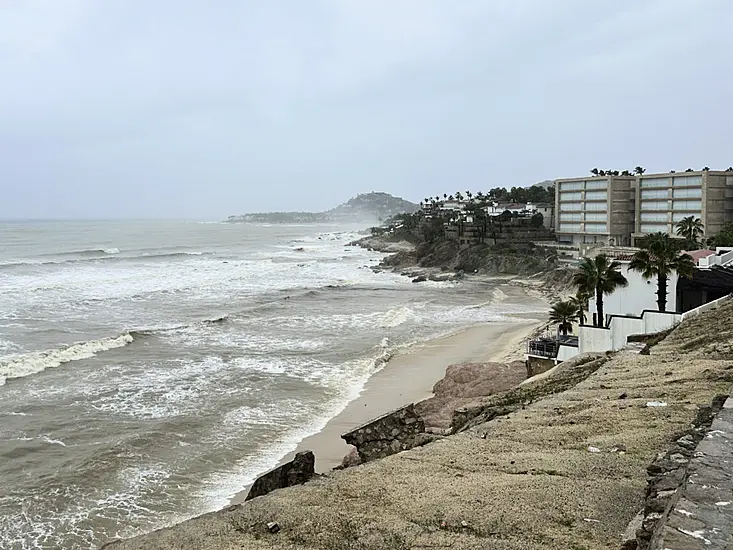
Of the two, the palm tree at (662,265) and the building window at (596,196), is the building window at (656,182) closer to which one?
the building window at (596,196)

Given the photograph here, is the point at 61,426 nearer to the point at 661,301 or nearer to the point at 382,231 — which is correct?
the point at 661,301

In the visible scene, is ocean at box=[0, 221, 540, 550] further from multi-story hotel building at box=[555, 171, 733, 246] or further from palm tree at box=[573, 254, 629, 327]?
multi-story hotel building at box=[555, 171, 733, 246]

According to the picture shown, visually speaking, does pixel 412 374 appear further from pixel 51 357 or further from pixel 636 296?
pixel 51 357

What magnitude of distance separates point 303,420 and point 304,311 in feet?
77.8

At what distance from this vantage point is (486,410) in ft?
49.9

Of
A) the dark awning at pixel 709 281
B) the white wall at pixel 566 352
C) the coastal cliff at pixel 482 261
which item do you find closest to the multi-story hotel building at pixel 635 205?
the coastal cliff at pixel 482 261

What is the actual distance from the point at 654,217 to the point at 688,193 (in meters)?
5.12

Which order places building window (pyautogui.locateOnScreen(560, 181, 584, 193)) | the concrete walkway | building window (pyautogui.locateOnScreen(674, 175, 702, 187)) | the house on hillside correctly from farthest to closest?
building window (pyautogui.locateOnScreen(560, 181, 584, 193)) → building window (pyautogui.locateOnScreen(674, 175, 702, 187)) → the house on hillside → the concrete walkway

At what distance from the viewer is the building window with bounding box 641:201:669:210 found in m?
71.8

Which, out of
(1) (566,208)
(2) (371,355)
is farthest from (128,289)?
(1) (566,208)

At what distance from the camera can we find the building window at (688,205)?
68.0 metres

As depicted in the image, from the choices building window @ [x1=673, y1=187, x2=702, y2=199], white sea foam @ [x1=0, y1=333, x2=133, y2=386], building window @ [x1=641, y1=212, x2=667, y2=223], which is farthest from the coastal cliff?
white sea foam @ [x1=0, y1=333, x2=133, y2=386]

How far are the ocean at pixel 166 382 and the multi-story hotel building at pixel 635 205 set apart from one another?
89.9 ft

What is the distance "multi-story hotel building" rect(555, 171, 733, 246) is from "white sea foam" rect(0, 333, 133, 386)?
59.2m
